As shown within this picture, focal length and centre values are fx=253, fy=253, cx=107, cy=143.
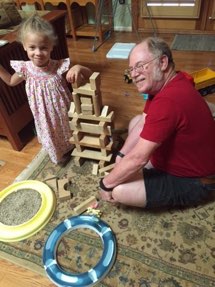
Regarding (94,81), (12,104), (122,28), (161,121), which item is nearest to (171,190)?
(161,121)

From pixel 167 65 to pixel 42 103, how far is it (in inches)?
29.8

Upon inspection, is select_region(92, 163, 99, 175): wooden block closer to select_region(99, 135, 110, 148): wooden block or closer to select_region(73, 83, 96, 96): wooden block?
select_region(99, 135, 110, 148): wooden block

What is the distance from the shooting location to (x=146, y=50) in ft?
3.24

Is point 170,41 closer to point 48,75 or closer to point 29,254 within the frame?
point 48,75

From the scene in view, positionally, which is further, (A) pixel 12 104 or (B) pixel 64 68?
(A) pixel 12 104

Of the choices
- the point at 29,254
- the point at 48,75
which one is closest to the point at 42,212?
the point at 29,254

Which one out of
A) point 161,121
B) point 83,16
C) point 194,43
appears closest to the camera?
point 161,121

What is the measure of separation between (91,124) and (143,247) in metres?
0.72

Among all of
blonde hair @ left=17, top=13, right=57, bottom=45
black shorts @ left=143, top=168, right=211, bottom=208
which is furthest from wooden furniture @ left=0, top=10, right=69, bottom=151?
black shorts @ left=143, top=168, right=211, bottom=208

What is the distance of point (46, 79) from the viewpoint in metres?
1.40

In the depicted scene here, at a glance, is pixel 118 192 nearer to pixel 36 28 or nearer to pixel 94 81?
pixel 94 81

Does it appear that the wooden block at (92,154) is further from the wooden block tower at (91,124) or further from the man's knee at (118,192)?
the man's knee at (118,192)

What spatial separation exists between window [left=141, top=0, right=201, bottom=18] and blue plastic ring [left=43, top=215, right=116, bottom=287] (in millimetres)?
2998

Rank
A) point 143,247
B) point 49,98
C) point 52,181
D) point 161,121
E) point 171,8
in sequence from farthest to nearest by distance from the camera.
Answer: point 171,8 < point 52,181 < point 49,98 < point 143,247 < point 161,121
